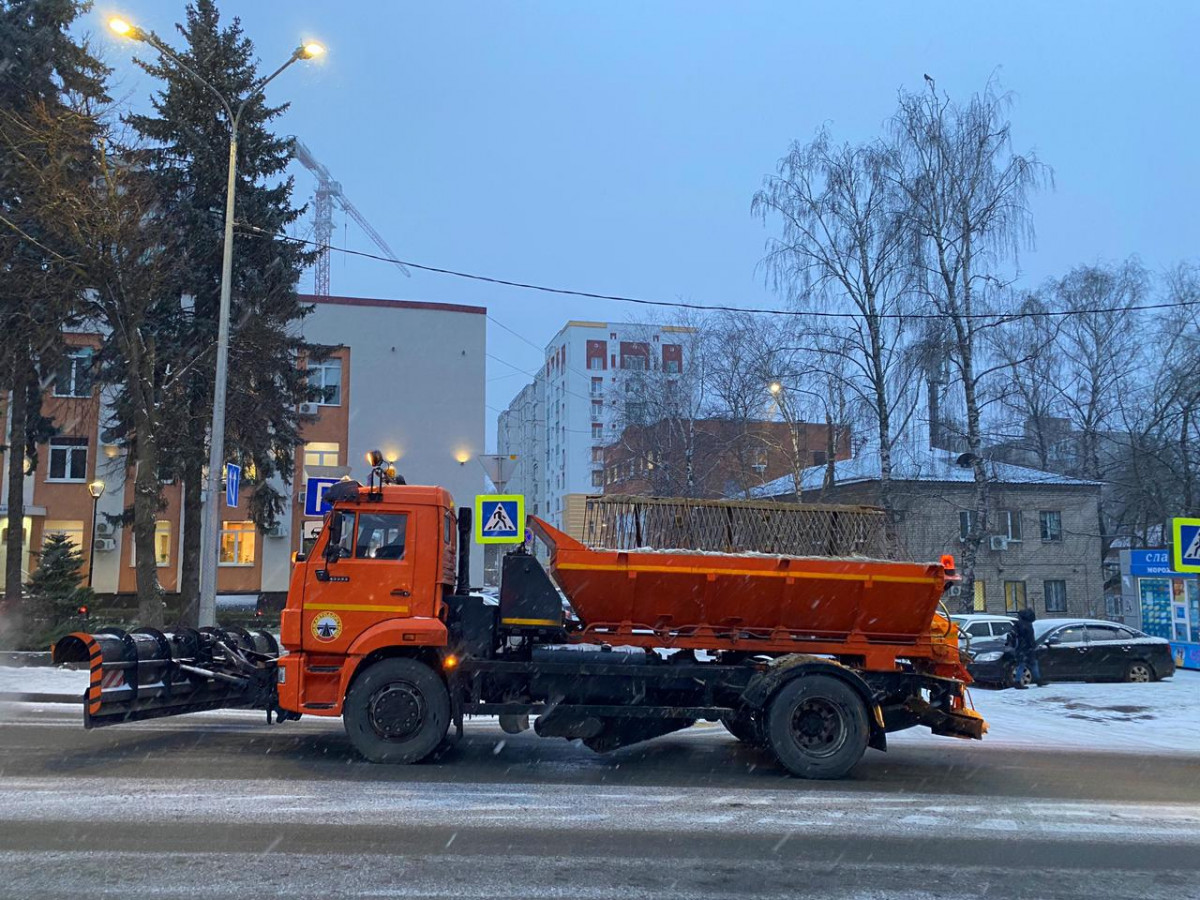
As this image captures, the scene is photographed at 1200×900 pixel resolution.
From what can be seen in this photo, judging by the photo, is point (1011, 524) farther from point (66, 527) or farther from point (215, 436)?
point (66, 527)

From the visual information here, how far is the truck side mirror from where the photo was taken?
8.77 meters

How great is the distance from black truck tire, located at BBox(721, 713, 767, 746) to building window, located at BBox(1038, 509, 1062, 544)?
31574 mm

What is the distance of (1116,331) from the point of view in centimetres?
3903

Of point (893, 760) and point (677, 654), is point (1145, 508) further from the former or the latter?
point (677, 654)

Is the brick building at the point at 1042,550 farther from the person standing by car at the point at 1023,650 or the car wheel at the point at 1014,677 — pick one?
the person standing by car at the point at 1023,650

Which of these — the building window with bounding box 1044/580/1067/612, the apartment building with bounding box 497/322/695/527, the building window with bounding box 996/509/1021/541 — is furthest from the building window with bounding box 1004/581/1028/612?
the apartment building with bounding box 497/322/695/527

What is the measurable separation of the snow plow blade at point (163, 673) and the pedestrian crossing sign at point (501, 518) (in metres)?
4.58

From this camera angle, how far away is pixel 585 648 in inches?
348

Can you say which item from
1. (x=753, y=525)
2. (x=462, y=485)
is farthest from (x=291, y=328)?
→ (x=753, y=525)

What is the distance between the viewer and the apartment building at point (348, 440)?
116ft

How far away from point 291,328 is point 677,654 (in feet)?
96.0

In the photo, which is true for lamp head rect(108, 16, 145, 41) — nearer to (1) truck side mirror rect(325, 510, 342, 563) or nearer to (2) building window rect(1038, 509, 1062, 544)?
(1) truck side mirror rect(325, 510, 342, 563)

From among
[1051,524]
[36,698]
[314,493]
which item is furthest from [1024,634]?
[1051,524]

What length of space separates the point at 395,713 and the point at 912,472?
68.7 ft
